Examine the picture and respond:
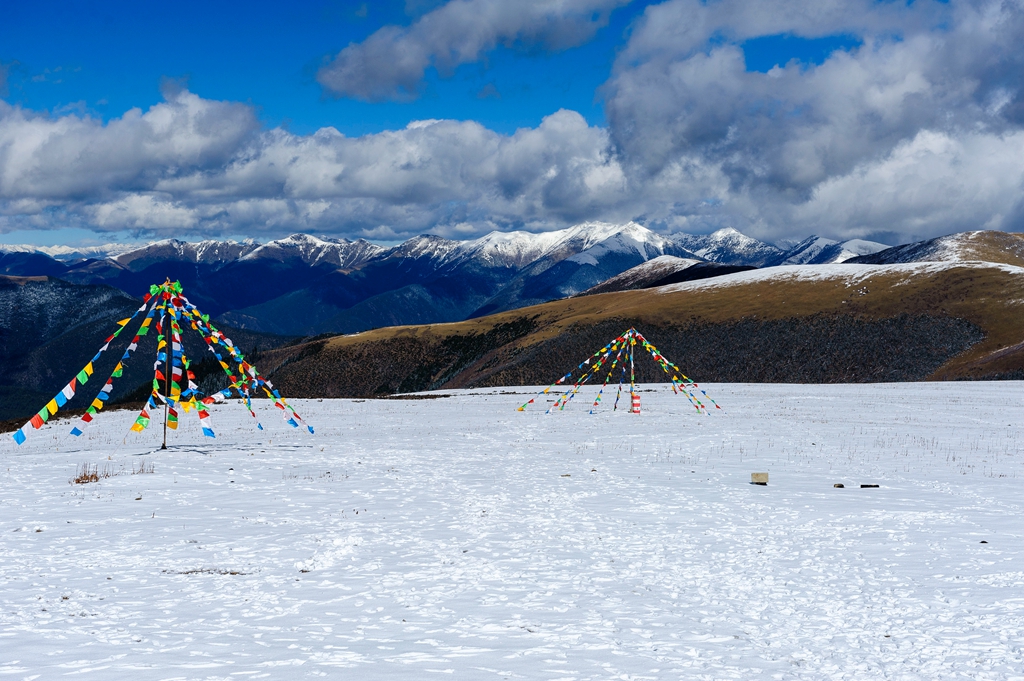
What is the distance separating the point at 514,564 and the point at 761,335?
349 feet

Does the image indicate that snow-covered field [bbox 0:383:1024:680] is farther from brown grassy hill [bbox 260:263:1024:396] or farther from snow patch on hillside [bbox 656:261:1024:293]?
snow patch on hillside [bbox 656:261:1024:293]

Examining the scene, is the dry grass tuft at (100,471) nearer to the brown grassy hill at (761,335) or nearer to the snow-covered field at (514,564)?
the snow-covered field at (514,564)

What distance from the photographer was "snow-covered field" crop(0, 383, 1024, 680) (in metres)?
8.52

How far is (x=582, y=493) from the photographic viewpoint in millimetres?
18125

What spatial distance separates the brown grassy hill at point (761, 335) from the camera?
316ft

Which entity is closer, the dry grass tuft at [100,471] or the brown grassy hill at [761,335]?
the dry grass tuft at [100,471]

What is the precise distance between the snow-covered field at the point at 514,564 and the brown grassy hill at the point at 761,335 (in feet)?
227

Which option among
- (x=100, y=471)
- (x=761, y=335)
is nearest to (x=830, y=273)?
(x=761, y=335)

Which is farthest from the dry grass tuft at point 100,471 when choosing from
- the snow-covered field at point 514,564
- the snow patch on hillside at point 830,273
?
the snow patch on hillside at point 830,273

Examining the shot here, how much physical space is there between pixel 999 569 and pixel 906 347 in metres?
96.6

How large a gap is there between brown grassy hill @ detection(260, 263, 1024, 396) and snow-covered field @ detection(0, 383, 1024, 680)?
69190 mm

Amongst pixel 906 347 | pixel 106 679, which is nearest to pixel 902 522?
pixel 106 679

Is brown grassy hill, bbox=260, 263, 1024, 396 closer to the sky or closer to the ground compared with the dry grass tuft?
closer to the sky

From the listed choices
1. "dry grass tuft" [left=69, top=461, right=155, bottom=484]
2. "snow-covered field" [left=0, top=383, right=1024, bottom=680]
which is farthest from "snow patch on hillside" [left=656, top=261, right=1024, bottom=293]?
"dry grass tuft" [left=69, top=461, right=155, bottom=484]
